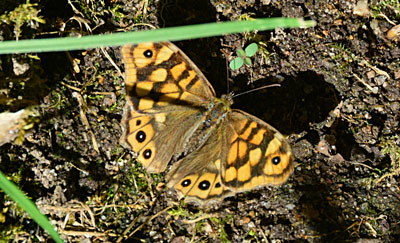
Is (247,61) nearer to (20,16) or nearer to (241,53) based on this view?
(241,53)

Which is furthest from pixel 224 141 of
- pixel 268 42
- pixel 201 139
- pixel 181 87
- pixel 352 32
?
pixel 352 32

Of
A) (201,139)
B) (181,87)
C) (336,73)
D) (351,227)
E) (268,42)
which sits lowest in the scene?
(351,227)

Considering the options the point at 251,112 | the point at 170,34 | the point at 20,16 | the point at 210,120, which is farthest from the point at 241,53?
the point at 170,34

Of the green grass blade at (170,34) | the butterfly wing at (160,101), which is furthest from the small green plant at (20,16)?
the green grass blade at (170,34)

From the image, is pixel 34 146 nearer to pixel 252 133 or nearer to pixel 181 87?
pixel 181 87

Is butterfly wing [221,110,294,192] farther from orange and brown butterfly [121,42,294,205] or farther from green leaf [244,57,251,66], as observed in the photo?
green leaf [244,57,251,66]

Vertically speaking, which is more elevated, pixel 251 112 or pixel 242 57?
pixel 242 57

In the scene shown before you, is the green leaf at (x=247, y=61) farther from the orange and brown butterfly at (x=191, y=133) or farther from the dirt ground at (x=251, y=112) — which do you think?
the orange and brown butterfly at (x=191, y=133)

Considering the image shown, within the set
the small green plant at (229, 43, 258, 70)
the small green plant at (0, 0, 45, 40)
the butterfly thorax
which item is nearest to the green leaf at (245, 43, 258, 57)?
the small green plant at (229, 43, 258, 70)
